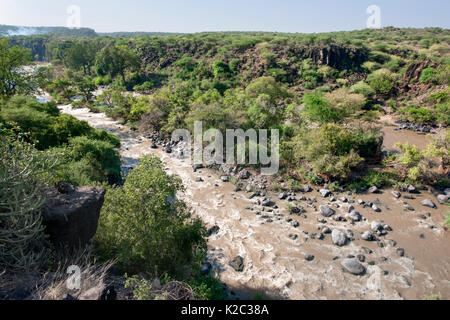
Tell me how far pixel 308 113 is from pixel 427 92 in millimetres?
19771

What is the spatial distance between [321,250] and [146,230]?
6.90m

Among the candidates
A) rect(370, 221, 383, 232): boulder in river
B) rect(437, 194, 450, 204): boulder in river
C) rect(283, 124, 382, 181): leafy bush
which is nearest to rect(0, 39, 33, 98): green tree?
rect(283, 124, 382, 181): leafy bush

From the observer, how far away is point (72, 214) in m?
6.23

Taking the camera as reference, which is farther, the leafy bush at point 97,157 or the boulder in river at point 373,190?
the boulder in river at point 373,190

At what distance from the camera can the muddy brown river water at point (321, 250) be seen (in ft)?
26.3

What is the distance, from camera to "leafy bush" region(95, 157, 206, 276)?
6.64m

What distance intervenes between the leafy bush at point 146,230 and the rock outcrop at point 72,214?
0.45m

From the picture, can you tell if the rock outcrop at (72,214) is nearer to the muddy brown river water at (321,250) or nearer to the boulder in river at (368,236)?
the muddy brown river water at (321,250)

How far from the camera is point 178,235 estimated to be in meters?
7.14

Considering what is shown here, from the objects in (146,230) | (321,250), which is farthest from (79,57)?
(321,250)

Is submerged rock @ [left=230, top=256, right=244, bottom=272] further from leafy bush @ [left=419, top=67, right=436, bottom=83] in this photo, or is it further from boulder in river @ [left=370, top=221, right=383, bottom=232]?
leafy bush @ [left=419, top=67, right=436, bottom=83]

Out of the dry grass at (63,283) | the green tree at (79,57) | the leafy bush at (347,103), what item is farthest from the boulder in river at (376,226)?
the green tree at (79,57)

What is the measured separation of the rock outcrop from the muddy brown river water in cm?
465
